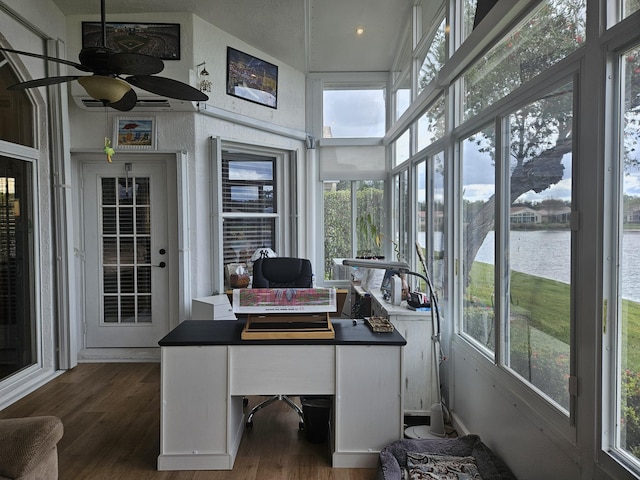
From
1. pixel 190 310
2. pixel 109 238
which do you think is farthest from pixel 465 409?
pixel 109 238

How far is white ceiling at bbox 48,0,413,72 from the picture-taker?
400 cm

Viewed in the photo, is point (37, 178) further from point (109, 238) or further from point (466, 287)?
point (466, 287)

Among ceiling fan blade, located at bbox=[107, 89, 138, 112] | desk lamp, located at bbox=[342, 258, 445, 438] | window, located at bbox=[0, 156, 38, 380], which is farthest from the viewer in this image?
window, located at bbox=[0, 156, 38, 380]

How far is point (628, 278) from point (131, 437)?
117 inches

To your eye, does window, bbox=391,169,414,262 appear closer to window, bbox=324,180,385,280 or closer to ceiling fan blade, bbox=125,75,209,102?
window, bbox=324,180,385,280

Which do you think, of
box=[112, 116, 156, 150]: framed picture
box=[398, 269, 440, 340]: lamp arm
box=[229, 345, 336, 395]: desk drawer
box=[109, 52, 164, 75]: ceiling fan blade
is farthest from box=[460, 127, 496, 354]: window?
box=[112, 116, 156, 150]: framed picture

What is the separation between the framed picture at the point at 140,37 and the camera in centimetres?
413

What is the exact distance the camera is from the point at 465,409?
2771 mm

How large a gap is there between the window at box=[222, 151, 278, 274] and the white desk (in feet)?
7.81

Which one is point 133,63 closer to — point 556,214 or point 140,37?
point 556,214

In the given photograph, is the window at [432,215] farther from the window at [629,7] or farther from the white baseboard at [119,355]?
the white baseboard at [119,355]

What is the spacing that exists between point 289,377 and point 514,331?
50.1 inches

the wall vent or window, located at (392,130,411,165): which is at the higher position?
the wall vent

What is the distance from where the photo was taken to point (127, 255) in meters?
4.42
